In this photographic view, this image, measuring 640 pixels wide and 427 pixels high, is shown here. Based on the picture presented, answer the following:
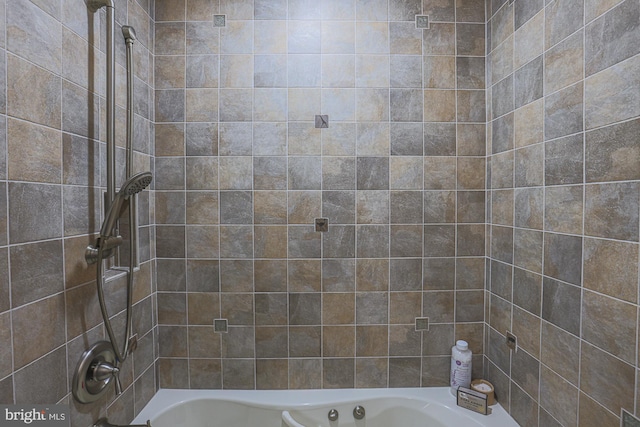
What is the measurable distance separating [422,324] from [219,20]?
1811mm

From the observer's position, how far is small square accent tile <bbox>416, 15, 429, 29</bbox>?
1.40m

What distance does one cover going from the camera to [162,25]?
1.39 m

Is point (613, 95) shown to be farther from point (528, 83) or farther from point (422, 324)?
point (422, 324)

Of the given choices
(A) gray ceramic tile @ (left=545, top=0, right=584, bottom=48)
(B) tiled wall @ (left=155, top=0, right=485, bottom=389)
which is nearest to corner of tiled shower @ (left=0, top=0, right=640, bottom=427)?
(B) tiled wall @ (left=155, top=0, right=485, bottom=389)

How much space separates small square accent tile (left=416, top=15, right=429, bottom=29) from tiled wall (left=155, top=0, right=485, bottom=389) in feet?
0.08

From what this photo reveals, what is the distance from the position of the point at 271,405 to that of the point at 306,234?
2.65ft

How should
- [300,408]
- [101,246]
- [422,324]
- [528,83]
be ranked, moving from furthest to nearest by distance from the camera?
1. [422,324]
2. [300,408]
3. [528,83]
4. [101,246]

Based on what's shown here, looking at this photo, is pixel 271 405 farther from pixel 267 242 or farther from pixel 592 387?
pixel 592 387

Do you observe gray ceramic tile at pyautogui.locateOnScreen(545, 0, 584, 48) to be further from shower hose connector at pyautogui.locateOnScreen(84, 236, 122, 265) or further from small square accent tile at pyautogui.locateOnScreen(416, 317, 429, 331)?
shower hose connector at pyautogui.locateOnScreen(84, 236, 122, 265)

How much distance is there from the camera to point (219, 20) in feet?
4.54

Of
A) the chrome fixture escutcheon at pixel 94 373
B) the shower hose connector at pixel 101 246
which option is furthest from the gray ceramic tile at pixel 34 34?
the chrome fixture escutcheon at pixel 94 373

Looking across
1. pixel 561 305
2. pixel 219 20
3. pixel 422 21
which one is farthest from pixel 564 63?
pixel 219 20

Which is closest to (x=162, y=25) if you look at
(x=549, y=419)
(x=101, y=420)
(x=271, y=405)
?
(x=101, y=420)

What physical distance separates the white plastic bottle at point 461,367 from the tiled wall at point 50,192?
1.48 m
